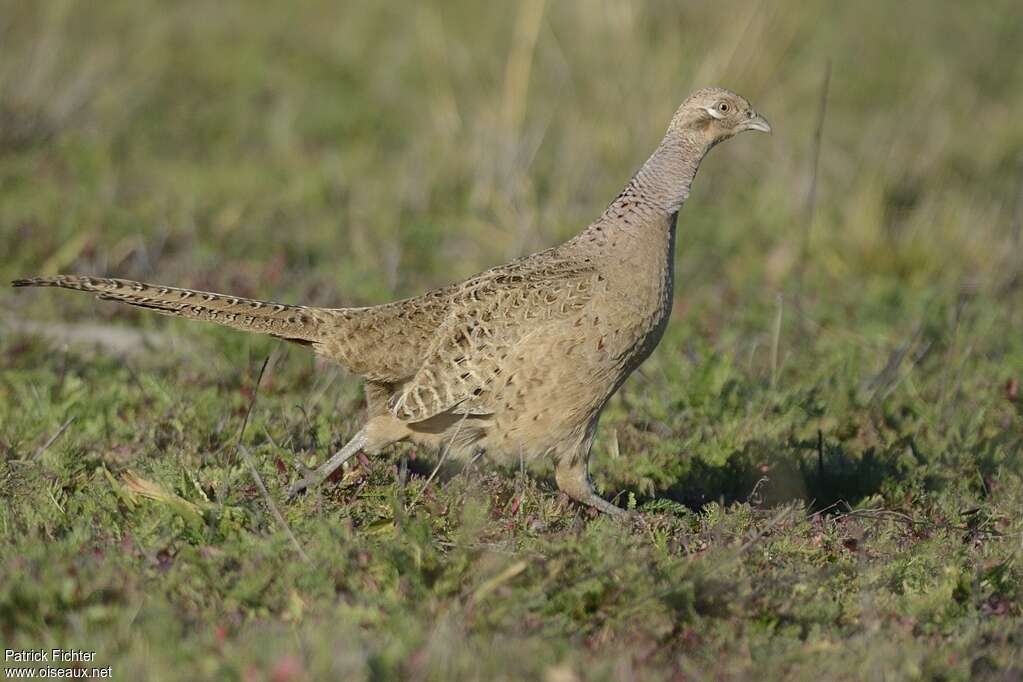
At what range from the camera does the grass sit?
438 cm

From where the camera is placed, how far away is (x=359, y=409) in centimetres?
675

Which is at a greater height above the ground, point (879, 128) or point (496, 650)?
point (879, 128)

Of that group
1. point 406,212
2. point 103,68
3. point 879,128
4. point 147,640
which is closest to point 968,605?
point 147,640

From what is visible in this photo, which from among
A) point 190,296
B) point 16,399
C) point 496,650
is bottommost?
point 16,399

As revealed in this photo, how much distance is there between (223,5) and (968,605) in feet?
40.4

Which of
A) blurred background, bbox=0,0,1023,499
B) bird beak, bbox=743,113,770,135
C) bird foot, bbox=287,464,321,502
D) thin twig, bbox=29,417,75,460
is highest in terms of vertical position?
bird beak, bbox=743,113,770,135

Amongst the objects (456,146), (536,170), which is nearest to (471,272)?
(536,170)

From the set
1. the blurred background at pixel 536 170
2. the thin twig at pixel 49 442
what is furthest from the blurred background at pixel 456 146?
the thin twig at pixel 49 442

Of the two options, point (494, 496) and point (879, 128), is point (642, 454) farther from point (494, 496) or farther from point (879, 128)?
point (879, 128)

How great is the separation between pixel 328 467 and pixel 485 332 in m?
0.83

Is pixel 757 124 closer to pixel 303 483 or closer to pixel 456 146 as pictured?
pixel 303 483

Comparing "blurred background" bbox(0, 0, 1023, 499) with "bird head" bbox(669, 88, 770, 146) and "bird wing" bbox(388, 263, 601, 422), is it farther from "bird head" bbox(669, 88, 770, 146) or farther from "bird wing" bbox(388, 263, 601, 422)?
"bird head" bbox(669, 88, 770, 146)

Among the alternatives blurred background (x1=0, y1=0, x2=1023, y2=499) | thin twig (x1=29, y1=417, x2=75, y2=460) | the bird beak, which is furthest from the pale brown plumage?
blurred background (x1=0, y1=0, x2=1023, y2=499)

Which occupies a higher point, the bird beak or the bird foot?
the bird beak
